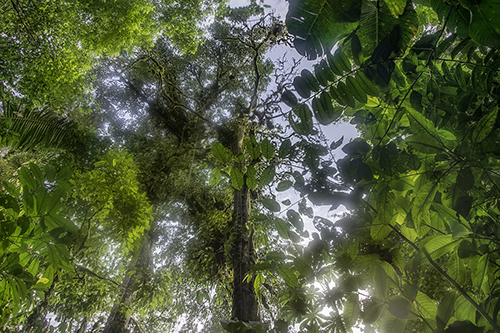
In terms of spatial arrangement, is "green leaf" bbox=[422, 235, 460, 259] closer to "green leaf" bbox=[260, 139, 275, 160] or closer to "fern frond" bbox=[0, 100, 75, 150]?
"green leaf" bbox=[260, 139, 275, 160]

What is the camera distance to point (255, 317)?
1.61 meters

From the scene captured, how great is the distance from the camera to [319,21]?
33 cm

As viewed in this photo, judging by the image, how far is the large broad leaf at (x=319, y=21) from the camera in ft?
1.01

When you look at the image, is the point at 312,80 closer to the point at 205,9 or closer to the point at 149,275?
the point at 149,275

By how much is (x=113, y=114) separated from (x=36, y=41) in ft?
11.2

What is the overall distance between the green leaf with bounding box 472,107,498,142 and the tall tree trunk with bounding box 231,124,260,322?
42.7 inches

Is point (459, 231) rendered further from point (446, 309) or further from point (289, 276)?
point (289, 276)

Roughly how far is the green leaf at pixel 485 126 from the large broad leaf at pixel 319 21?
30cm

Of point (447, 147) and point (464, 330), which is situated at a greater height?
point (447, 147)

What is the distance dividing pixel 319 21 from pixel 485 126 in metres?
0.37

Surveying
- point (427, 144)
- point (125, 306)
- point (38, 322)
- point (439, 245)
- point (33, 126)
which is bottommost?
point (38, 322)

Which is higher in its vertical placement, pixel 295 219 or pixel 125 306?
pixel 295 219

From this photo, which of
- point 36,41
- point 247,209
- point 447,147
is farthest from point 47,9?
point 447,147

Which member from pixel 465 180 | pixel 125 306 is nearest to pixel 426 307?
pixel 465 180
